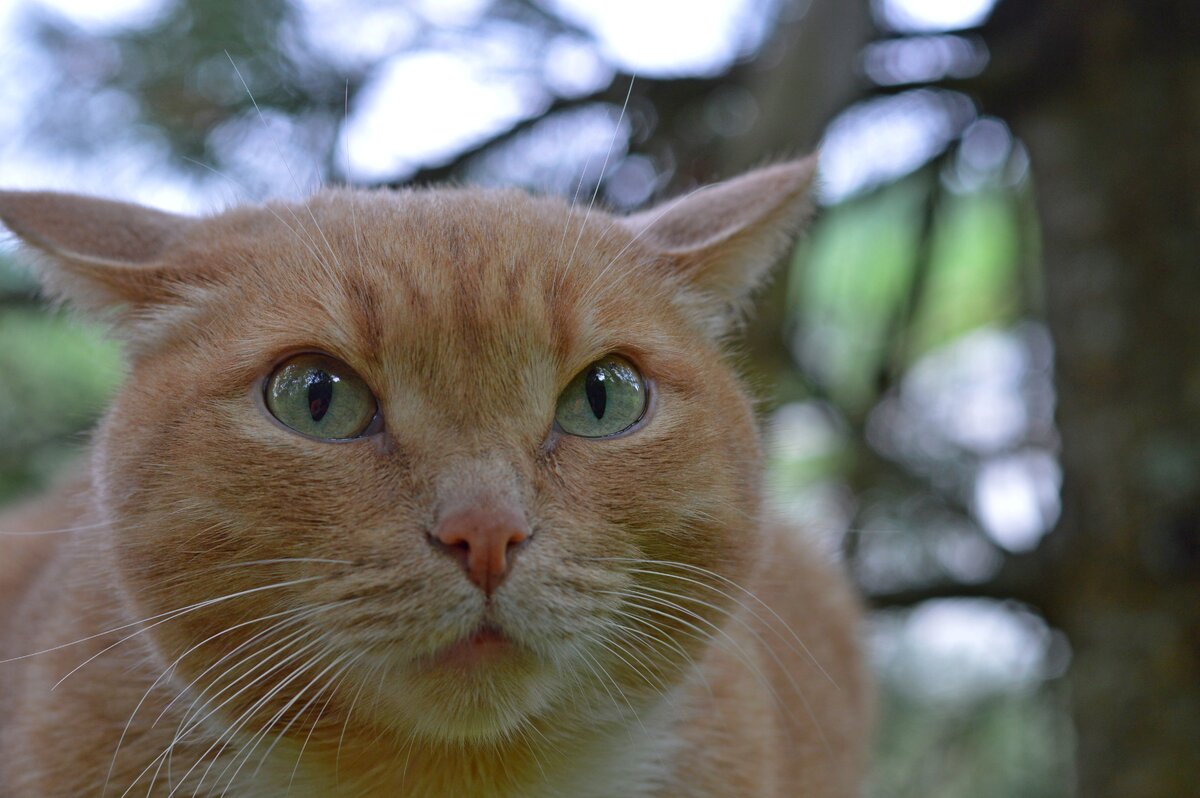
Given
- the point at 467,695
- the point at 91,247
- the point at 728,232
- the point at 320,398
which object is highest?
the point at 728,232

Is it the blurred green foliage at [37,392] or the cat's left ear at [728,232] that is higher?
the cat's left ear at [728,232]

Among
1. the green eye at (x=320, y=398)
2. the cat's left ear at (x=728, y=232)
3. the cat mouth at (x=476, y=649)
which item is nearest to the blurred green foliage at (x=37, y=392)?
the green eye at (x=320, y=398)

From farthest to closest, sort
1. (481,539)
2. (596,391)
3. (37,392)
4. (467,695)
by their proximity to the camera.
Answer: (37,392) → (596,391) → (467,695) → (481,539)

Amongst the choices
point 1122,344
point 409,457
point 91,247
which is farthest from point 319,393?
point 1122,344

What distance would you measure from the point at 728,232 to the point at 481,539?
2.75 ft

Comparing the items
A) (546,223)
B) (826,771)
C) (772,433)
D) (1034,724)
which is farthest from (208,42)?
(1034,724)

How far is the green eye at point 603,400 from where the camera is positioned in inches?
65.1

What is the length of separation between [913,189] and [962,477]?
3.00 ft

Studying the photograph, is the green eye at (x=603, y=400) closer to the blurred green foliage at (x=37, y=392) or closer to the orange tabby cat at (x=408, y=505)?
the orange tabby cat at (x=408, y=505)

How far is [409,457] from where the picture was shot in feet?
4.83

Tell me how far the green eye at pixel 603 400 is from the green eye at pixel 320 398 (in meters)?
0.29

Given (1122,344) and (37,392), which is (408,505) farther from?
(1122,344)

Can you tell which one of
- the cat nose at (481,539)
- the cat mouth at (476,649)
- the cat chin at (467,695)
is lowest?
the cat chin at (467,695)

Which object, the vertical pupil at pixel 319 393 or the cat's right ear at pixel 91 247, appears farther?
the cat's right ear at pixel 91 247
